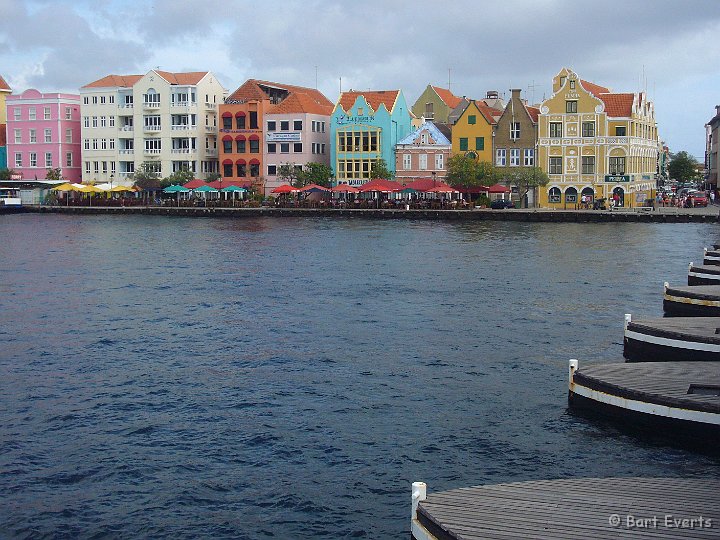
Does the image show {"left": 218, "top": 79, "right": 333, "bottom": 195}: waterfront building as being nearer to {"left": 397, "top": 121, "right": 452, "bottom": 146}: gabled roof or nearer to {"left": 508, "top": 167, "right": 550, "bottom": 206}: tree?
{"left": 397, "top": 121, "right": 452, "bottom": 146}: gabled roof

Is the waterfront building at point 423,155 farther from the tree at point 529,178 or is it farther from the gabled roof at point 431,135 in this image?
the tree at point 529,178

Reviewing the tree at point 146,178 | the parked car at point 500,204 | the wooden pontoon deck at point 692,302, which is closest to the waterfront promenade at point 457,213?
the parked car at point 500,204

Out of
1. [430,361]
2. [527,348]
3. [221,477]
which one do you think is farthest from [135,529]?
[527,348]

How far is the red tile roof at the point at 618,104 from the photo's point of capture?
10094 cm

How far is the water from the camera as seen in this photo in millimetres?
18297

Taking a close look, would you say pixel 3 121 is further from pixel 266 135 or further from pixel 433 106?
pixel 433 106

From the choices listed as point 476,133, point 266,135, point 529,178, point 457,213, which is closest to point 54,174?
point 266,135

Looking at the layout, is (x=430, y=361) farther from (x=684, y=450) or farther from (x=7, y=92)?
(x=7, y=92)

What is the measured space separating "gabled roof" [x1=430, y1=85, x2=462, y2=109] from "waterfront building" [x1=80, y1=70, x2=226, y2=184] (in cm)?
2978

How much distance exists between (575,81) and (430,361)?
256ft

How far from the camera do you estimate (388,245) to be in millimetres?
68500

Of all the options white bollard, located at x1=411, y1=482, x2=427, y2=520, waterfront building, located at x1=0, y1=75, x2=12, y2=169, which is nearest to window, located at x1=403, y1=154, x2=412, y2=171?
waterfront building, located at x1=0, y1=75, x2=12, y2=169

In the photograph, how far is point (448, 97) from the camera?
437 feet

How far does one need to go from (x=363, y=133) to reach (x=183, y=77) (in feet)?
83.3
